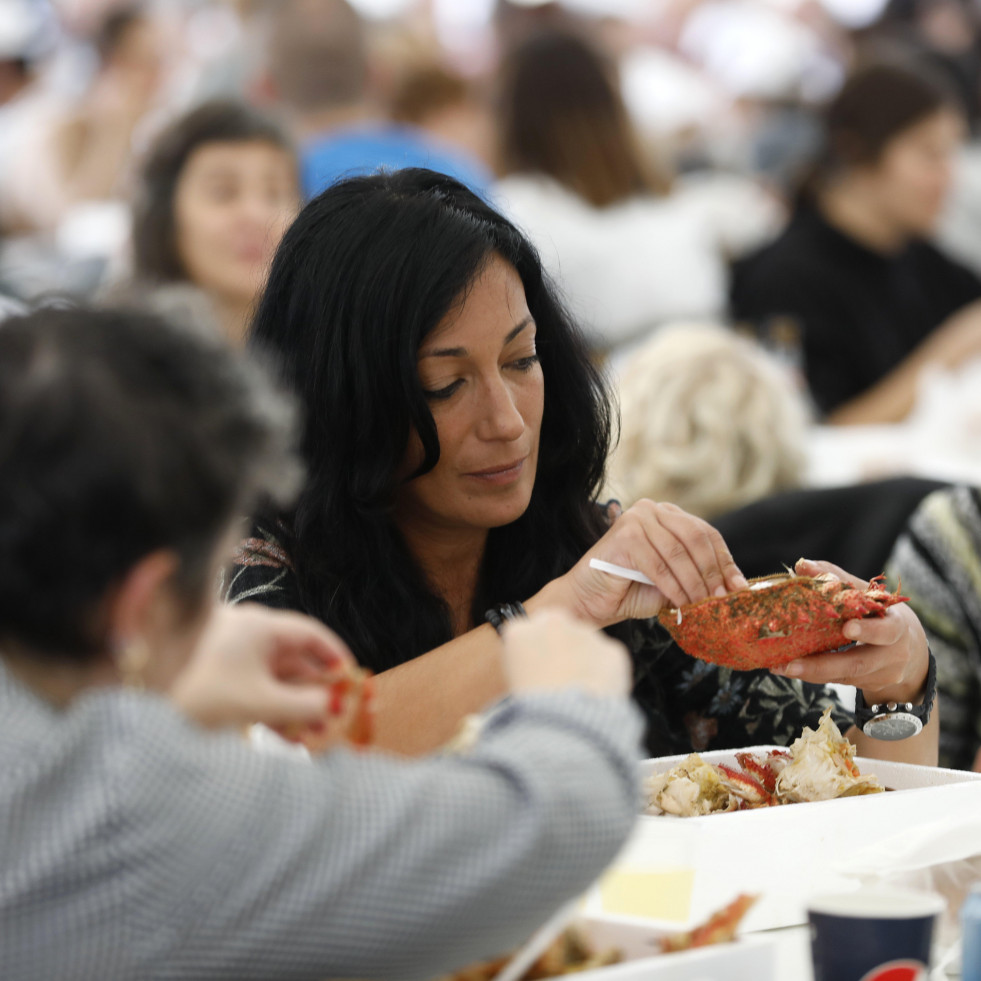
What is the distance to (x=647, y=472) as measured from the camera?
249cm

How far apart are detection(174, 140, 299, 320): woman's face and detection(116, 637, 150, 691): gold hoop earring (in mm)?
2628

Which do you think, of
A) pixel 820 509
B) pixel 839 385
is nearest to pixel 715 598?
pixel 820 509

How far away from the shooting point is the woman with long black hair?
1.41m

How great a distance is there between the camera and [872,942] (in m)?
0.89

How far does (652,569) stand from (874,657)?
0.87 ft

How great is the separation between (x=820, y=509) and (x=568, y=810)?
146 centimetres

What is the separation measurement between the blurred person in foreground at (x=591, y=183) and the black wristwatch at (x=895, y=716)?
2.46 m

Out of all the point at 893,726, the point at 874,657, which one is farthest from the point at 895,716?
the point at 874,657

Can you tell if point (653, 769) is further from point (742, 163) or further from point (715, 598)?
point (742, 163)

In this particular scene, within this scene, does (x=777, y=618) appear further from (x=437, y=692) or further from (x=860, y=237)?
(x=860, y=237)

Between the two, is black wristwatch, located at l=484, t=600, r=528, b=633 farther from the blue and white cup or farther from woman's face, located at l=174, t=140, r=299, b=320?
woman's face, located at l=174, t=140, r=299, b=320

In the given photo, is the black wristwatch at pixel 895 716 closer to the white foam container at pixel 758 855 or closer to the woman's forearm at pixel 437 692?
the white foam container at pixel 758 855

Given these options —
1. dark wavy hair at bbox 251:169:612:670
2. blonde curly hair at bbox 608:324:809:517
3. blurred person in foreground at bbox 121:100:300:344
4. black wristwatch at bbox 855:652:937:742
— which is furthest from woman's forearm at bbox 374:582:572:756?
blurred person in foreground at bbox 121:100:300:344

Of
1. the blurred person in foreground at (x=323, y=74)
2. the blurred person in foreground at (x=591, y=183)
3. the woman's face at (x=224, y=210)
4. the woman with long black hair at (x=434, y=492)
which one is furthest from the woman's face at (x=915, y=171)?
the woman with long black hair at (x=434, y=492)
